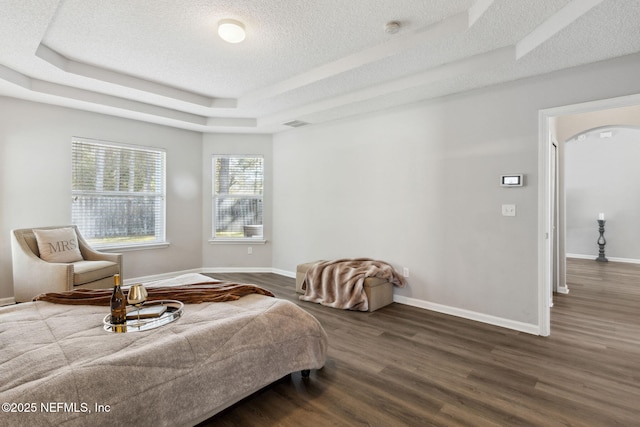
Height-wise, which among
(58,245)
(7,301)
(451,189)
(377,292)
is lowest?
(7,301)

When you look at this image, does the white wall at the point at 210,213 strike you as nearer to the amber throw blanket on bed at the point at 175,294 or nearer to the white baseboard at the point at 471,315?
the white baseboard at the point at 471,315

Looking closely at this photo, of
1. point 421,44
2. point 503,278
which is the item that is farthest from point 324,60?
point 503,278

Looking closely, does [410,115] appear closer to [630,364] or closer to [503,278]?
[503,278]

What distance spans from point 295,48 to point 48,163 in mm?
3496

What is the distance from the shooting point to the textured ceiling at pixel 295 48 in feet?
8.11

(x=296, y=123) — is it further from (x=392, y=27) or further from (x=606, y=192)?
(x=606, y=192)

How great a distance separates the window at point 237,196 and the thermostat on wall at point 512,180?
386cm

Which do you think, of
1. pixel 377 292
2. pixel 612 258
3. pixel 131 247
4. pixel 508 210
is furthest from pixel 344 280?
pixel 612 258

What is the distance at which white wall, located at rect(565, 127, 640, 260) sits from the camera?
281 inches

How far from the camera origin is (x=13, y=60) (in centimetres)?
321

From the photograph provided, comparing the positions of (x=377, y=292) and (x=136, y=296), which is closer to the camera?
(x=136, y=296)

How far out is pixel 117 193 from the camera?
16.1ft

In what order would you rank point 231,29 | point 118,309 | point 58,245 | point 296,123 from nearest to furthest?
point 118,309
point 231,29
point 58,245
point 296,123

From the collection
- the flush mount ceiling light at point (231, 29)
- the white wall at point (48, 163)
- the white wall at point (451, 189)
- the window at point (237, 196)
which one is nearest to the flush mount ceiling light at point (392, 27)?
the flush mount ceiling light at point (231, 29)
